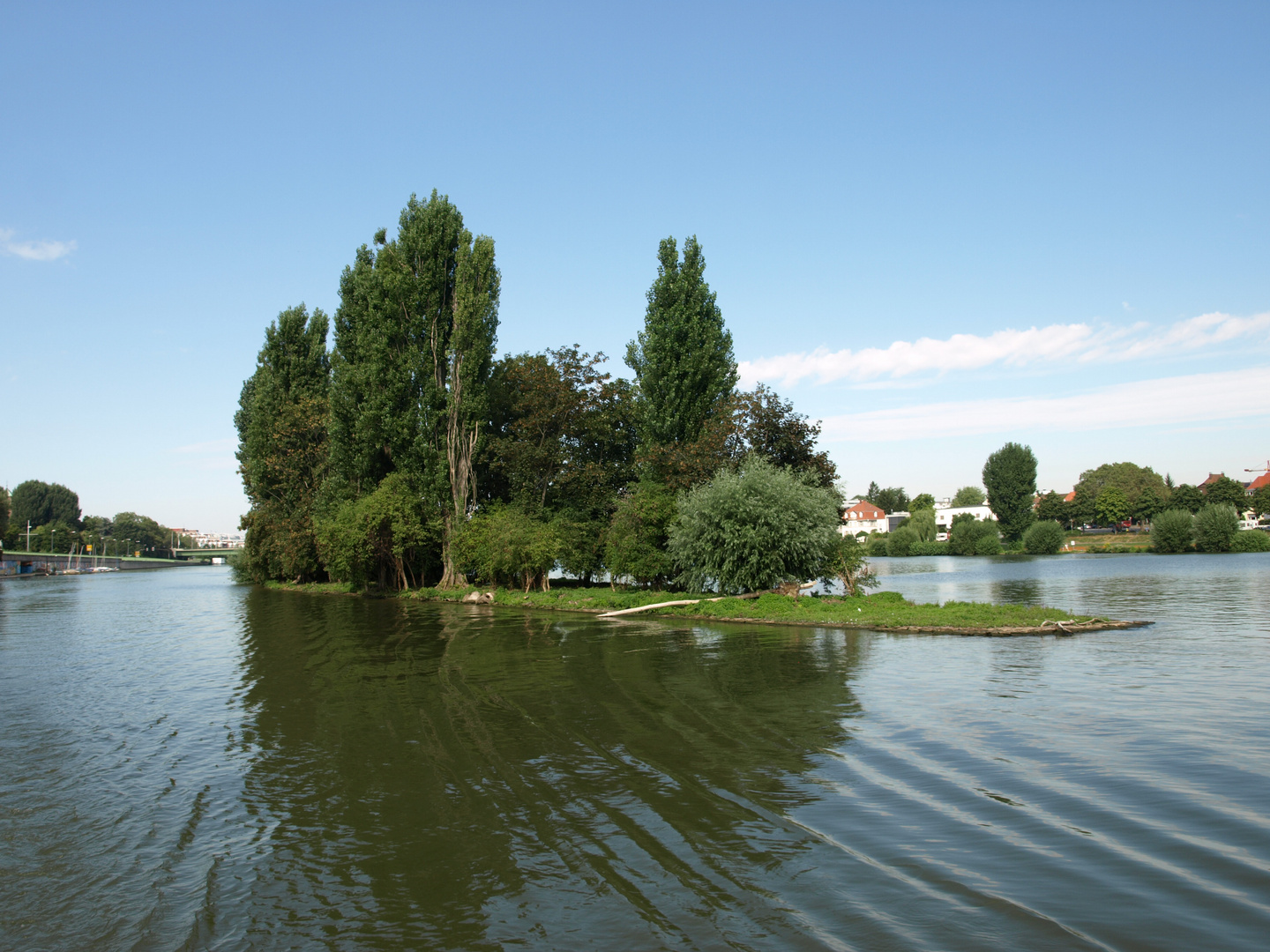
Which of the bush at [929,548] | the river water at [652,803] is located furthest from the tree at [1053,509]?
the river water at [652,803]

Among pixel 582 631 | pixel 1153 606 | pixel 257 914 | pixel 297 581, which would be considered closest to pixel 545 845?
pixel 257 914

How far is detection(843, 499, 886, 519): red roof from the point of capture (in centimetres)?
17262

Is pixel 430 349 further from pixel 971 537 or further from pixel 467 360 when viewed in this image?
pixel 971 537

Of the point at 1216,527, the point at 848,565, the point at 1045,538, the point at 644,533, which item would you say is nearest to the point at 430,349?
the point at 644,533

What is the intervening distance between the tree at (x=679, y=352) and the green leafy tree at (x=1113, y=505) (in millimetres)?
108397

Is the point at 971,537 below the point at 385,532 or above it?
below

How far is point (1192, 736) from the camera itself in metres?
11.9

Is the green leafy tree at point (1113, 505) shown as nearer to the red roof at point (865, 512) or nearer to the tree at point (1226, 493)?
the tree at point (1226, 493)

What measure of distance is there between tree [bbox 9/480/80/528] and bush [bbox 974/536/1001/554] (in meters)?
174

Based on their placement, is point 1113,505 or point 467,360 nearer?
point 467,360

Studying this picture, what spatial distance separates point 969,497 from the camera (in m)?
190

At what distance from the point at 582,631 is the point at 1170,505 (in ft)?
361

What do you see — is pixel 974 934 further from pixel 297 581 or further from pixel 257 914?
pixel 297 581

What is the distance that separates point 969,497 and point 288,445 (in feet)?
552
